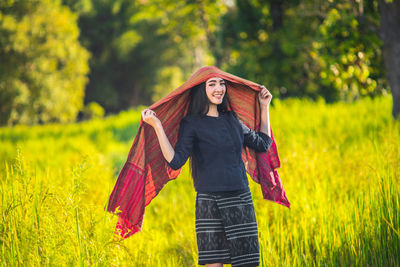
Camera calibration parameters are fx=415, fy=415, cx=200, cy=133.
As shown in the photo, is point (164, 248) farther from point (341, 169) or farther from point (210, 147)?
point (341, 169)

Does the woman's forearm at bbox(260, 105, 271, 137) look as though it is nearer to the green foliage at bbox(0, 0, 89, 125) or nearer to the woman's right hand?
the woman's right hand

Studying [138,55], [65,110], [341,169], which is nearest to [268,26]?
[341,169]

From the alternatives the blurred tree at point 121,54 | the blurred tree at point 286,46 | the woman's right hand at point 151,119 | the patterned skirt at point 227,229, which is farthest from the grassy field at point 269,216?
the blurred tree at point 121,54

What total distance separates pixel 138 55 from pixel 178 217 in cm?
3684

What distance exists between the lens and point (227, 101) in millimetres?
2531

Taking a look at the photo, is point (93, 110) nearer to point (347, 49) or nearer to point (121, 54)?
point (121, 54)

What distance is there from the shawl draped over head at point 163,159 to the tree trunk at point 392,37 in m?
3.85

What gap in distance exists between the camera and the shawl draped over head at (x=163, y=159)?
7.80ft

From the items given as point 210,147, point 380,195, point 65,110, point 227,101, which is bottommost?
point 380,195

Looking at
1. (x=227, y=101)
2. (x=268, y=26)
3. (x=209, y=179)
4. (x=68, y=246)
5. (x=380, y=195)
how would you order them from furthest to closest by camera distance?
(x=268, y=26) → (x=380, y=195) → (x=227, y=101) → (x=209, y=179) → (x=68, y=246)

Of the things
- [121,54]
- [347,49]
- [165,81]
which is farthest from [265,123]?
[165,81]

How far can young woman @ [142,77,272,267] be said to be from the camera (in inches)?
85.8

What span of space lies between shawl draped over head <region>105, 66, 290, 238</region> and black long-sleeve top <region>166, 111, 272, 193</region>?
0.15 m

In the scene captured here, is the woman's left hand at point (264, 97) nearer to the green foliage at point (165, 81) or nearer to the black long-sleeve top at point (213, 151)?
the black long-sleeve top at point (213, 151)
